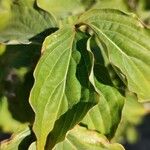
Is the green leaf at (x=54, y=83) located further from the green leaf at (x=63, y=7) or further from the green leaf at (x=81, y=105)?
the green leaf at (x=63, y=7)

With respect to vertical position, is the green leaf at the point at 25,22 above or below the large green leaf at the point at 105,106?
above

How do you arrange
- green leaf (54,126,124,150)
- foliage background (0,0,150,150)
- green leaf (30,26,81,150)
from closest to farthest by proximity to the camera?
1. green leaf (30,26,81,150)
2. green leaf (54,126,124,150)
3. foliage background (0,0,150,150)

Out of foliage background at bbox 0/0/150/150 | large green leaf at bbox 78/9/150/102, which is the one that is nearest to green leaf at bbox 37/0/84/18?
foliage background at bbox 0/0/150/150

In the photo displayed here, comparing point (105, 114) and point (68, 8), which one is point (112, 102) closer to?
point (105, 114)

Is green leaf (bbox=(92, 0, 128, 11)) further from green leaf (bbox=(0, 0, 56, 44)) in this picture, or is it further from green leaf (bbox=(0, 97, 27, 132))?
green leaf (bbox=(0, 97, 27, 132))

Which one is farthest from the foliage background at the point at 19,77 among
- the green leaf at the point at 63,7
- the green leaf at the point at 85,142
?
the green leaf at the point at 85,142

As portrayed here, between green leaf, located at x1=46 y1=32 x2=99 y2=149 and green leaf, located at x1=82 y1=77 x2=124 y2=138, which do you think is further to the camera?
green leaf, located at x1=82 y1=77 x2=124 y2=138

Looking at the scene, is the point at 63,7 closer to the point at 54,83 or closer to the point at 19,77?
the point at 19,77
